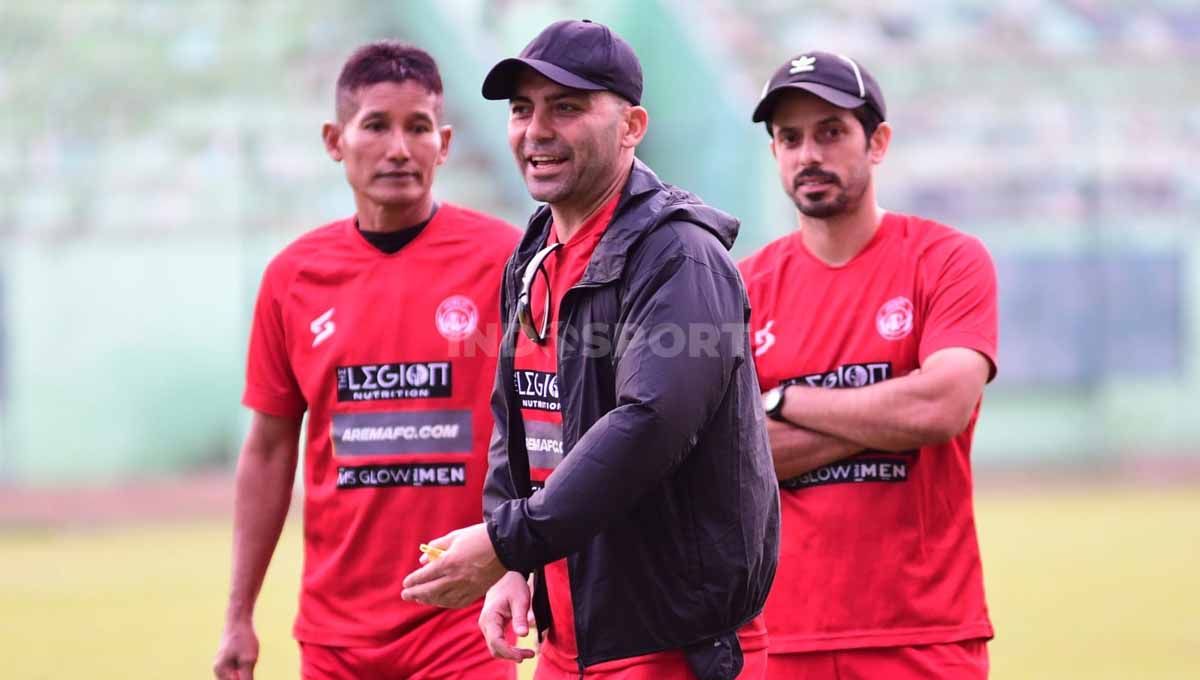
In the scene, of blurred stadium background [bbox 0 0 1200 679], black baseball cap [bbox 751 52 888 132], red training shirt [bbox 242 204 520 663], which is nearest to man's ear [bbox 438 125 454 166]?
red training shirt [bbox 242 204 520 663]

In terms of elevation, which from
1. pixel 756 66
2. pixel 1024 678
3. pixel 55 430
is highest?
pixel 756 66

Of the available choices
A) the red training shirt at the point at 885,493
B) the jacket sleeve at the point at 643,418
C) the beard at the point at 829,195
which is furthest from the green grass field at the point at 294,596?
the jacket sleeve at the point at 643,418

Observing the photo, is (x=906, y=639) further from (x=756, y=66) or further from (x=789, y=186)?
(x=756, y=66)

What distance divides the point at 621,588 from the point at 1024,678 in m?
5.04

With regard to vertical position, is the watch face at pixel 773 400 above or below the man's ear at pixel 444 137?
below

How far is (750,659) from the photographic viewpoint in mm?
2982

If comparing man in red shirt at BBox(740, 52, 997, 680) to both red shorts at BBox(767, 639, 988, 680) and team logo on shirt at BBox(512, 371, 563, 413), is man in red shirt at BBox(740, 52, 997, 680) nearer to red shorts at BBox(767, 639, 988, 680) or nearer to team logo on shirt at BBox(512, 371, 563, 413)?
red shorts at BBox(767, 639, 988, 680)

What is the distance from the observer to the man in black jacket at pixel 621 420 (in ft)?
8.77

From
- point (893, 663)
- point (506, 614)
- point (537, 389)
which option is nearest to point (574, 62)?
point (537, 389)

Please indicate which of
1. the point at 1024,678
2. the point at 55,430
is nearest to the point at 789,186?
the point at 1024,678

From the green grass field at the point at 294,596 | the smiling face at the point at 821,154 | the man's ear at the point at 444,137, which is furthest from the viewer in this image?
the green grass field at the point at 294,596

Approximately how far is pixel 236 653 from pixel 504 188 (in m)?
15.3

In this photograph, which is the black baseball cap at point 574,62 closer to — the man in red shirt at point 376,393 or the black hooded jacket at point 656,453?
the black hooded jacket at point 656,453

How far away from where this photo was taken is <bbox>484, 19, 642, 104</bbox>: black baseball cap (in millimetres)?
2840
